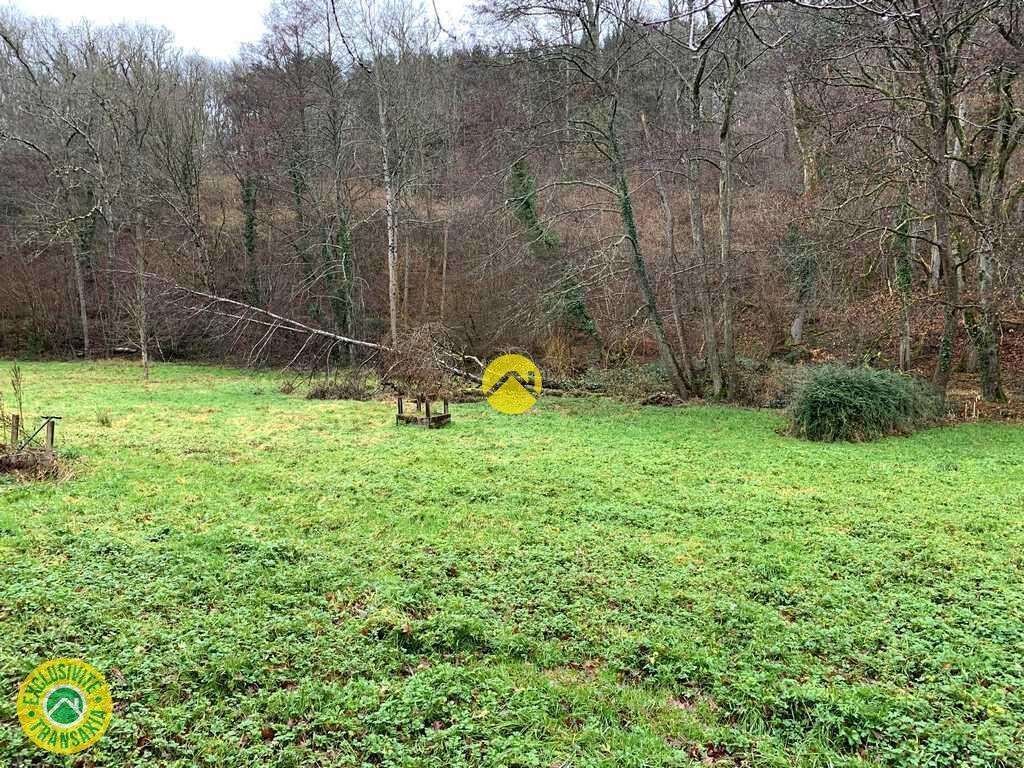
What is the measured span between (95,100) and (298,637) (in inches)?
908

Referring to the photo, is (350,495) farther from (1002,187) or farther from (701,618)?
(1002,187)

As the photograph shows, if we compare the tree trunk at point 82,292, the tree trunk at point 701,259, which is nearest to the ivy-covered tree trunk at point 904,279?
the tree trunk at point 701,259

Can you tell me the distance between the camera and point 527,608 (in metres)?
3.30

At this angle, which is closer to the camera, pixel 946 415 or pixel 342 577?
pixel 342 577

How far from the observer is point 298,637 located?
298 cm

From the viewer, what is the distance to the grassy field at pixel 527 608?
2314 millimetres

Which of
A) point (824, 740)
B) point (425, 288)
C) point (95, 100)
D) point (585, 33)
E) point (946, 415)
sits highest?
point (95, 100)

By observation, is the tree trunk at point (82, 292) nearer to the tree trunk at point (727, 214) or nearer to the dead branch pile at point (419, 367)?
the dead branch pile at point (419, 367)

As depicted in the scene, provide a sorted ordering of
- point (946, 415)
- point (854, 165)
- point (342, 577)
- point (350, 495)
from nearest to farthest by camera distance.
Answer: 1. point (342, 577)
2. point (350, 495)
3. point (946, 415)
4. point (854, 165)

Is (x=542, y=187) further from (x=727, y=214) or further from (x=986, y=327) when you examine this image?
(x=986, y=327)

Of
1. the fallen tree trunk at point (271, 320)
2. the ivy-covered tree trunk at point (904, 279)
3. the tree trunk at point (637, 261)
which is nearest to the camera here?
the ivy-covered tree trunk at point (904, 279)

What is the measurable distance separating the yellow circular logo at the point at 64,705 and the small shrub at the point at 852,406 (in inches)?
296

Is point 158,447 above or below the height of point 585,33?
below

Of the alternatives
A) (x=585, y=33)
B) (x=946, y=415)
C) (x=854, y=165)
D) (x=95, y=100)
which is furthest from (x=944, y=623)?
(x=95, y=100)
